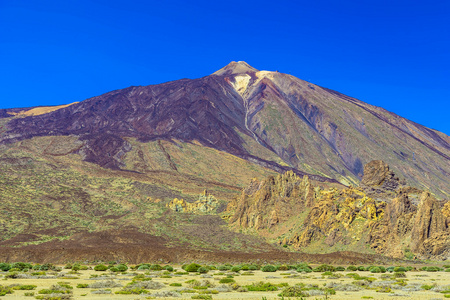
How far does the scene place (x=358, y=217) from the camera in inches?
2901

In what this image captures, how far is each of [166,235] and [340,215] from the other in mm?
37867

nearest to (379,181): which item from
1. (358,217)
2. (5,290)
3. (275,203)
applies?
(358,217)

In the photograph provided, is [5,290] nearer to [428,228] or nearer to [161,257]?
[161,257]

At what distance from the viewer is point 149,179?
16975 cm

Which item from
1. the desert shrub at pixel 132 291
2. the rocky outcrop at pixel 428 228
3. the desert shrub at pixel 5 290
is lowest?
the desert shrub at pixel 5 290

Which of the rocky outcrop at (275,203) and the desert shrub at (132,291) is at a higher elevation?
the rocky outcrop at (275,203)

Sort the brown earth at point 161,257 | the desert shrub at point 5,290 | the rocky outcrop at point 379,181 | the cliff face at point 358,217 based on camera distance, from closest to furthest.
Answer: the desert shrub at point 5,290
the brown earth at point 161,257
the cliff face at point 358,217
the rocky outcrop at point 379,181

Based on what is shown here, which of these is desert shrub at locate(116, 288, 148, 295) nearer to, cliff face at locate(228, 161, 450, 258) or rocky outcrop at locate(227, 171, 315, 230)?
cliff face at locate(228, 161, 450, 258)

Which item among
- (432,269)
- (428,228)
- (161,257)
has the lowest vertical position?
(161,257)

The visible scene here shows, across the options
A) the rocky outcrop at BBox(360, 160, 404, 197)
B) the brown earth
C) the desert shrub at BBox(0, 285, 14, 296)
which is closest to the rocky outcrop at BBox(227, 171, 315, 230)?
the rocky outcrop at BBox(360, 160, 404, 197)

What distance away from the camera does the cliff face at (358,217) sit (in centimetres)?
6272

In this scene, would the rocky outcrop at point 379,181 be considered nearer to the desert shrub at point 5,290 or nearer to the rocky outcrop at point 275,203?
the rocky outcrop at point 275,203

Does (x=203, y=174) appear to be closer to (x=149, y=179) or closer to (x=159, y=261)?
(x=149, y=179)

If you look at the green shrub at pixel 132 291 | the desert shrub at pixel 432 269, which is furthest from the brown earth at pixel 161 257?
the green shrub at pixel 132 291
